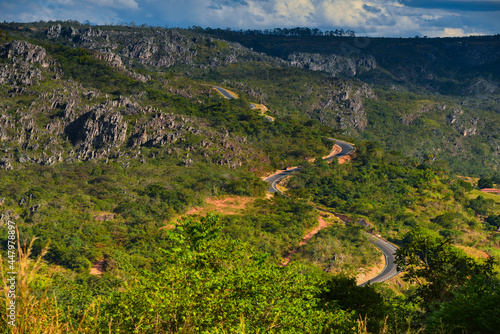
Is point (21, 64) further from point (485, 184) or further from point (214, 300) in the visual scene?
point (485, 184)

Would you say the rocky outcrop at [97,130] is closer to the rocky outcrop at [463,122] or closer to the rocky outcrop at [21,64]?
the rocky outcrop at [21,64]

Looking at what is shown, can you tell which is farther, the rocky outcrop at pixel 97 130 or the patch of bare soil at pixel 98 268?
the rocky outcrop at pixel 97 130

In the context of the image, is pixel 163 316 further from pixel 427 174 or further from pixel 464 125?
pixel 464 125

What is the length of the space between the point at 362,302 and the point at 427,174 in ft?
291

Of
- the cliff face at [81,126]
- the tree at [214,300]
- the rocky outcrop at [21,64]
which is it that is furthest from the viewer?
the rocky outcrop at [21,64]

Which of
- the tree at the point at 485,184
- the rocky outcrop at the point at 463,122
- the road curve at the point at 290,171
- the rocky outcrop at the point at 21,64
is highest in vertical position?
the rocky outcrop at the point at 21,64

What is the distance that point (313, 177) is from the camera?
93438 millimetres

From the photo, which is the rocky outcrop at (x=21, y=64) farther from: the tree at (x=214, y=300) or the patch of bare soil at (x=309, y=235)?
the tree at (x=214, y=300)

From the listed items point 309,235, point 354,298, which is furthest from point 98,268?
point 309,235

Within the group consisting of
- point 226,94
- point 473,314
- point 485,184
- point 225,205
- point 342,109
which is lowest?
point 485,184

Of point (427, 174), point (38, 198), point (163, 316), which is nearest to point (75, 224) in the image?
point (38, 198)

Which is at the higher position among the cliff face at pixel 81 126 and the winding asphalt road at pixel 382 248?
the cliff face at pixel 81 126

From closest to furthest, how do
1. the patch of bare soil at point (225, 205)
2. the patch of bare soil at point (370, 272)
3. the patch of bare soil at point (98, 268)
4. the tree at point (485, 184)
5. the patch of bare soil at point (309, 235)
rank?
the patch of bare soil at point (98, 268), the patch of bare soil at point (370, 272), the patch of bare soil at point (309, 235), the patch of bare soil at point (225, 205), the tree at point (485, 184)

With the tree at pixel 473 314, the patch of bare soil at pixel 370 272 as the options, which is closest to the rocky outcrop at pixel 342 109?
the patch of bare soil at pixel 370 272
